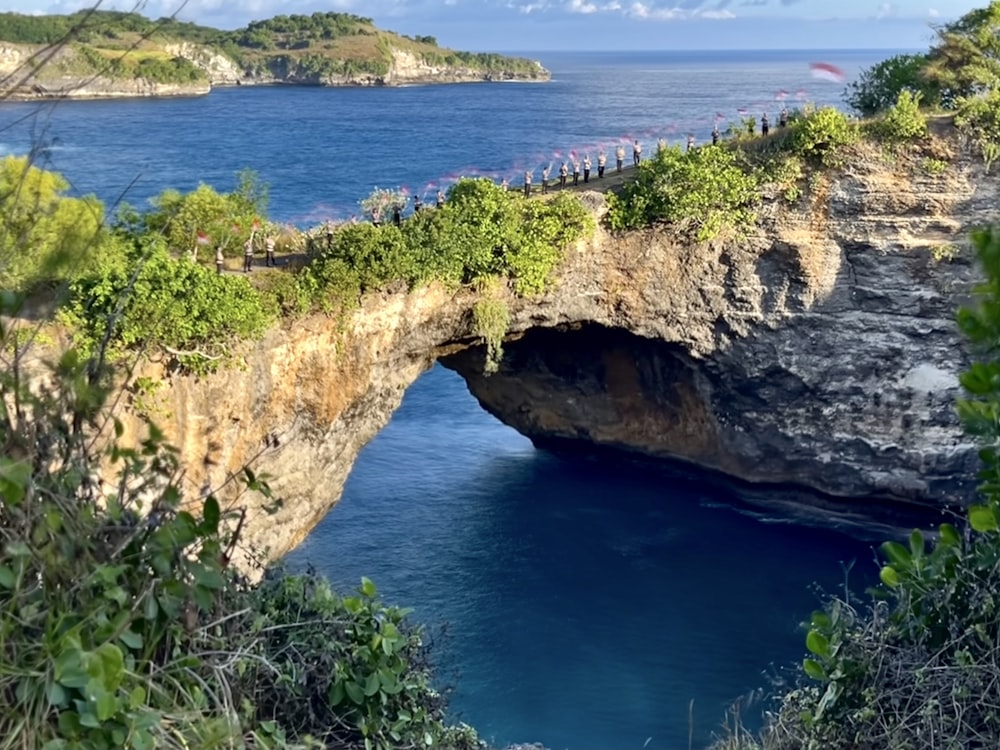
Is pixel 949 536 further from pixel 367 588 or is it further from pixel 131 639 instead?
pixel 131 639

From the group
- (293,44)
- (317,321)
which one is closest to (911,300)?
(317,321)

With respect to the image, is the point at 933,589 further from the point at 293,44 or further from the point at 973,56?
the point at 293,44

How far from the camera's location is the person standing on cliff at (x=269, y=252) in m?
15.8

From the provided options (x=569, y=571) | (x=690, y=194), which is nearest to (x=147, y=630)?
(x=690, y=194)

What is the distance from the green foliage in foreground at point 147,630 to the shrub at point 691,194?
14556mm

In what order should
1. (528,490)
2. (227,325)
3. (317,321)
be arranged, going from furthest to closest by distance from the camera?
(528,490) < (317,321) < (227,325)

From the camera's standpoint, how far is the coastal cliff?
16.7 m

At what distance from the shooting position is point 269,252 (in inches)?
620

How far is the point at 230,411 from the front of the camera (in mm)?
14281

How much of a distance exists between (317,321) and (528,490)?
341 inches

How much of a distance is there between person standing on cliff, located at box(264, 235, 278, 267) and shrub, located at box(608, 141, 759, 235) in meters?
5.99

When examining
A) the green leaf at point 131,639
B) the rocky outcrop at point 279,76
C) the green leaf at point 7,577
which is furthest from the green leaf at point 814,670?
the rocky outcrop at point 279,76

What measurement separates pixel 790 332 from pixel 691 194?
3311 mm

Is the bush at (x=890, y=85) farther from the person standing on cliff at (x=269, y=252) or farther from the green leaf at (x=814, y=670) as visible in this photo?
the green leaf at (x=814, y=670)
